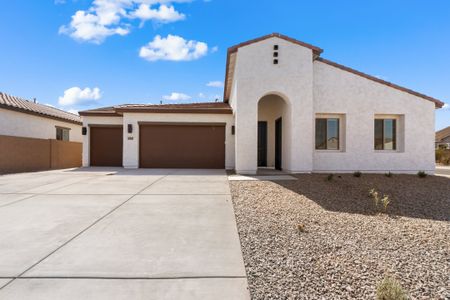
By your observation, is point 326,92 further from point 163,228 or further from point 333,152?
point 163,228

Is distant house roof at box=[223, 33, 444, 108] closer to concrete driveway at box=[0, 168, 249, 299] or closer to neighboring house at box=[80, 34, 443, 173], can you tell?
neighboring house at box=[80, 34, 443, 173]

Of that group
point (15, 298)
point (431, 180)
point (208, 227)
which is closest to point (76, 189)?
point (208, 227)

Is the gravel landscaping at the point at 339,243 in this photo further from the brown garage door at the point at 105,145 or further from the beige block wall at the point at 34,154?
the beige block wall at the point at 34,154

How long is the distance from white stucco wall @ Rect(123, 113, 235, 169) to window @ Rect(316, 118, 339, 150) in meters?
4.83

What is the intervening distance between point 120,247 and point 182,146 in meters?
12.1

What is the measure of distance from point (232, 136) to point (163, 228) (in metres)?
11.0

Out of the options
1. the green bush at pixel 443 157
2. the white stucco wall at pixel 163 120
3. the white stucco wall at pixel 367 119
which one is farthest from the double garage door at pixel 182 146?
the green bush at pixel 443 157

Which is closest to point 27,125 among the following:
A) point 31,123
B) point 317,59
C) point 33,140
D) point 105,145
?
point 31,123

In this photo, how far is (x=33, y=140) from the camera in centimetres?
1741

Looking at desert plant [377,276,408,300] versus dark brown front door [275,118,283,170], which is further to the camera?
dark brown front door [275,118,283,170]

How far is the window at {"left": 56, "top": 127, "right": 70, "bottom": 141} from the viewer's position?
2054 centimetres

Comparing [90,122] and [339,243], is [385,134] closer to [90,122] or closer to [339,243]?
[339,243]

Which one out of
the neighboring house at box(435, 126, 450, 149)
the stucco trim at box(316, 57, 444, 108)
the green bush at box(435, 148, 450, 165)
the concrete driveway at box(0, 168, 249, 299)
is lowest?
the concrete driveway at box(0, 168, 249, 299)

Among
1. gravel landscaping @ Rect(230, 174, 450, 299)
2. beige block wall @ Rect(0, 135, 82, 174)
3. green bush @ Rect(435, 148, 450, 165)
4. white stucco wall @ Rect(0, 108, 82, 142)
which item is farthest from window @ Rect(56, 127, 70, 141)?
green bush @ Rect(435, 148, 450, 165)
